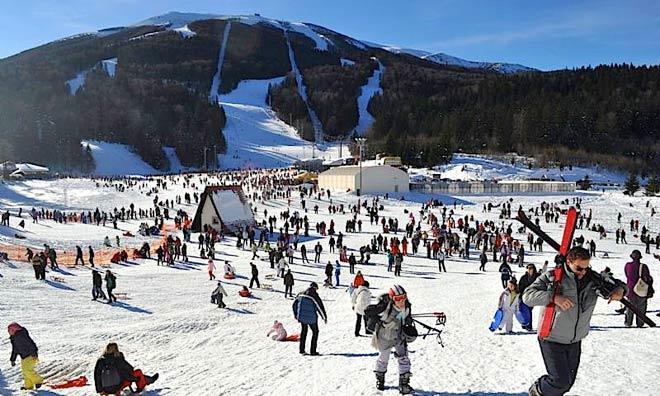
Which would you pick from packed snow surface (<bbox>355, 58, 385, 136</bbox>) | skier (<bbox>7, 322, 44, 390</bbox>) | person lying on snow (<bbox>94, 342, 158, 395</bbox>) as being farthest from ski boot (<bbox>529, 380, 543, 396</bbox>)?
packed snow surface (<bbox>355, 58, 385, 136</bbox>)

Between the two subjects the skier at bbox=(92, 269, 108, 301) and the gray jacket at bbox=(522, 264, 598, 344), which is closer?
the gray jacket at bbox=(522, 264, 598, 344)

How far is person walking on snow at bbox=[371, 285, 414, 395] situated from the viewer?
4.98 metres

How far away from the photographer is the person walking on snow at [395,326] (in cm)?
498

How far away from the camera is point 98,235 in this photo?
26875mm

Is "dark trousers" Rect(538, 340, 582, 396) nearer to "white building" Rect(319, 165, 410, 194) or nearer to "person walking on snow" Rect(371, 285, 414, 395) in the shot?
"person walking on snow" Rect(371, 285, 414, 395)

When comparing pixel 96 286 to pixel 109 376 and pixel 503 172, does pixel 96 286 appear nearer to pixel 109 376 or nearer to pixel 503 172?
pixel 109 376

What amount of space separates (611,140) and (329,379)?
3595 inches

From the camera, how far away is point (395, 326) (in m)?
5.04

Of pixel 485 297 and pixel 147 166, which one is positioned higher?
pixel 147 166

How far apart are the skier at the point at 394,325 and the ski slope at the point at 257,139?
3280 inches

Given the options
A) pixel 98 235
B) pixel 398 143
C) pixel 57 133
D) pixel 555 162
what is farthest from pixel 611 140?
pixel 57 133

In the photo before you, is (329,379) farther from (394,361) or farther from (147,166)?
(147,166)

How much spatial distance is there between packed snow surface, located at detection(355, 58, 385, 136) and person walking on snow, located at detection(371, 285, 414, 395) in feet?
412

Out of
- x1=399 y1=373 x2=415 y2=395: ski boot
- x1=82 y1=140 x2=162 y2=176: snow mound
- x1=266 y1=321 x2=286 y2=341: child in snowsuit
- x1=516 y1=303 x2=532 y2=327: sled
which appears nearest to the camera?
x1=399 y1=373 x2=415 y2=395: ski boot
